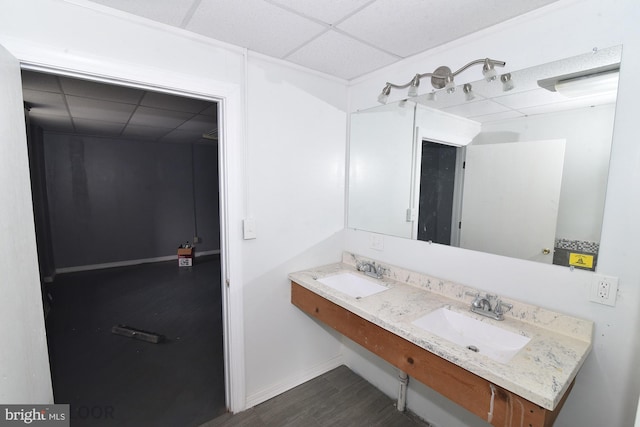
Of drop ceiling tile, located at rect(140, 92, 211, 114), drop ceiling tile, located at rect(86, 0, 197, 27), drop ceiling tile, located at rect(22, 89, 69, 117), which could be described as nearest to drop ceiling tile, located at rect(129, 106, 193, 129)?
drop ceiling tile, located at rect(140, 92, 211, 114)

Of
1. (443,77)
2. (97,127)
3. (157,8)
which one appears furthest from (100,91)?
(443,77)

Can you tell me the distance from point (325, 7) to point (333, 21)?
125 millimetres

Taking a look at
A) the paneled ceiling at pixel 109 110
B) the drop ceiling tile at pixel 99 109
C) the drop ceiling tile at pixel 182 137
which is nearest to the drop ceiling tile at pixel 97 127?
the paneled ceiling at pixel 109 110

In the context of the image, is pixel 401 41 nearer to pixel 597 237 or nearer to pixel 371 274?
pixel 597 237

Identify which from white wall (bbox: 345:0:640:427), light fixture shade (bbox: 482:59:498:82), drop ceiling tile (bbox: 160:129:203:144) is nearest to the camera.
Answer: white wall (bbox: 345:0:640:427)

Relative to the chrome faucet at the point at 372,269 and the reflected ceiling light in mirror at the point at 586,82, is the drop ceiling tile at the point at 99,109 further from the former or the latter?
the reflected ceiling light in mirror at the point at 586,82

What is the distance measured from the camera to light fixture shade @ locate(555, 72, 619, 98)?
1134 mm

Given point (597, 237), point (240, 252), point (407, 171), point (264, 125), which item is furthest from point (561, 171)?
point (240, 252)

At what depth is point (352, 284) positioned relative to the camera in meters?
2.06

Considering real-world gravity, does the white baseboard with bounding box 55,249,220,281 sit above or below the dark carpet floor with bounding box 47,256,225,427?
above

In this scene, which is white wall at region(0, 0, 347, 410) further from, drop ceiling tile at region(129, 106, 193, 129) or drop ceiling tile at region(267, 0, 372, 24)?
drop ceiling tile at region(129, 106, 193, 129)

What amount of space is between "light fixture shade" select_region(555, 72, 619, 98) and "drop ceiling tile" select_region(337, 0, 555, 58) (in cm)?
36

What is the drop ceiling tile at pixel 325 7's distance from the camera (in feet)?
4.05

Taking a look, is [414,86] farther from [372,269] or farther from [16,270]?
[16,270]
